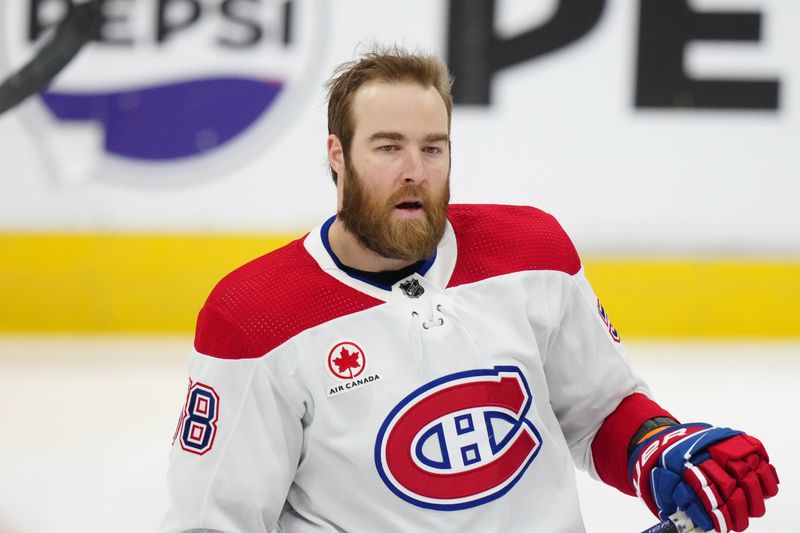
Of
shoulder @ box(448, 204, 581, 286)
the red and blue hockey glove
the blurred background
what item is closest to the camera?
the red and blue hockey glove

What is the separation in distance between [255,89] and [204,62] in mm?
209

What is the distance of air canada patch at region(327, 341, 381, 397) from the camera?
1.36 m

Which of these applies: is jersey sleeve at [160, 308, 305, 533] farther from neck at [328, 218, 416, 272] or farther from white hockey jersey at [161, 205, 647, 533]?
neck at [328, 218, 416, 272]

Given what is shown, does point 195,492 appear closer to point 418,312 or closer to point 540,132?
point 418,312

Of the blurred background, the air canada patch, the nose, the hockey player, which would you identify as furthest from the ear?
the blurred background

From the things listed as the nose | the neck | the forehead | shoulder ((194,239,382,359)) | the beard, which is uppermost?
the forehead

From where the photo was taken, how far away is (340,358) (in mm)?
1368

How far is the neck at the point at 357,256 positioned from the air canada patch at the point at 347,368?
0.11m

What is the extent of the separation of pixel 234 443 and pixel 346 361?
0.54 ft

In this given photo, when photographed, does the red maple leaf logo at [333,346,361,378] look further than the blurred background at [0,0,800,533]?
No

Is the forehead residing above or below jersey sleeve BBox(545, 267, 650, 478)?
above

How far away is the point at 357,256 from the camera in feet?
4.66

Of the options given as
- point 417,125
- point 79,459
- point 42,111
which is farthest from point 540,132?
point 417,125

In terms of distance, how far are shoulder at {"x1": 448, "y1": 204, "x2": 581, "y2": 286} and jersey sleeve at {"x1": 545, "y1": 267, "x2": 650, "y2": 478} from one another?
37 millimetres
